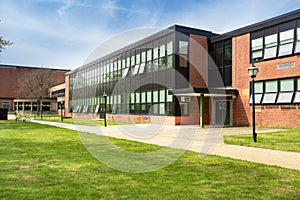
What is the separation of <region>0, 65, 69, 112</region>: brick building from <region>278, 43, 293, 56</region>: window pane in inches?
2138

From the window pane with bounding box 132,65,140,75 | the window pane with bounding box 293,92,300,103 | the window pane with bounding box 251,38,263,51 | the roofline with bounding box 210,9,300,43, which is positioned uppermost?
the roofline with bounding box 210,9,300,43

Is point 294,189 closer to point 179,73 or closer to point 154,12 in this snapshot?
point 154,12

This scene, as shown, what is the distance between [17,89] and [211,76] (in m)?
Result: 60.1

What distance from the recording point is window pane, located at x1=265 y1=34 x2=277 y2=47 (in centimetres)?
1976

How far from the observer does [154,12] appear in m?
12.6

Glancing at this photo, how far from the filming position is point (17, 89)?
234 ft

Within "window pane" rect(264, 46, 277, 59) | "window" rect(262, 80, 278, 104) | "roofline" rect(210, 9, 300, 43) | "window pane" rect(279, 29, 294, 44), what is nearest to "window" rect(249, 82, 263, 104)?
"window" rect(262, 80, 278, 104)

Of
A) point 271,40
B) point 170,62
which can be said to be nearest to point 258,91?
point 271,40

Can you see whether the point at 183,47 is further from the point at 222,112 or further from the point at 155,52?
the point at 222,112

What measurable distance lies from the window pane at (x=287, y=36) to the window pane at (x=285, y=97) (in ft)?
11.3

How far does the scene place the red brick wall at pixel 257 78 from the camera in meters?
18.5

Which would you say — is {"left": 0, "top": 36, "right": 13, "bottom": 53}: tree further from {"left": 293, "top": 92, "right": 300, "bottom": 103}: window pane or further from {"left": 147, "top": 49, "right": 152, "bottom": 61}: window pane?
{"left": 293, "top": 92, "right": 300, "bottom": 103}: window pane

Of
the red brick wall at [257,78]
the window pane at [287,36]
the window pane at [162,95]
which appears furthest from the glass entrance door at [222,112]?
the window pane at [287,36]

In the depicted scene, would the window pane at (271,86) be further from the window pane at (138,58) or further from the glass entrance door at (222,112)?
the window pane at (138,58)
